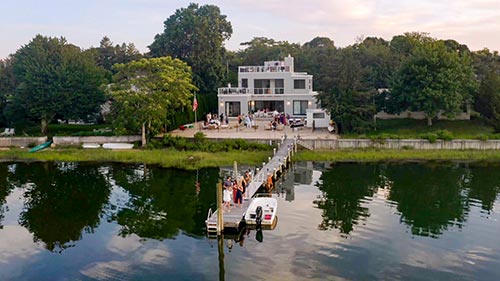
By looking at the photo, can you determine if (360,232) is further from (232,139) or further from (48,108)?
(48,108)

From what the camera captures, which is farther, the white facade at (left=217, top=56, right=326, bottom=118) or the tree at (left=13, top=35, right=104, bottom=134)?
the white facade at (left=217, top=56, right=326, bottom=118)

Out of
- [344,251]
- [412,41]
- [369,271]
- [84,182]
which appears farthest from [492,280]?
[412,41]

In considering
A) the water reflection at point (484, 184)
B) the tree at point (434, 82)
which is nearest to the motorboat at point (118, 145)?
the tree at point (434, 82)

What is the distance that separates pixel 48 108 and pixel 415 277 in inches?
1512

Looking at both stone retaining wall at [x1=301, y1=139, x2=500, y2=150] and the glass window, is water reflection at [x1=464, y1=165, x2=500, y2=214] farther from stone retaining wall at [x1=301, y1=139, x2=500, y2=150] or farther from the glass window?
the glass window

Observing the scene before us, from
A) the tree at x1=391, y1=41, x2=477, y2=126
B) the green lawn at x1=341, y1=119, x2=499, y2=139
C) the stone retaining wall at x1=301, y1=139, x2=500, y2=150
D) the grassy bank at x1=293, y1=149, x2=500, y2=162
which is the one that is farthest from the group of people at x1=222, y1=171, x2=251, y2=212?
the tree at x1=391, y1=41, x2=477, y2=126

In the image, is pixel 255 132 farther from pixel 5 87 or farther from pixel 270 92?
pixel 5 87

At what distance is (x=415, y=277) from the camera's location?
16.5m

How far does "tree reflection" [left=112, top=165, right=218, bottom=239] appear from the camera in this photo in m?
22.4

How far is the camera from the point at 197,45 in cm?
5994

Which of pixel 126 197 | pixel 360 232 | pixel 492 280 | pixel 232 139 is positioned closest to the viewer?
pixel 492 280

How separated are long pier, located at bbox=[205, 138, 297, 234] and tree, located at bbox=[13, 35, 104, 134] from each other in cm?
1989

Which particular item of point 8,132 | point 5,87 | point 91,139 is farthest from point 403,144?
point 5,87

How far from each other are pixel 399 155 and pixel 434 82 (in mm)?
9012
